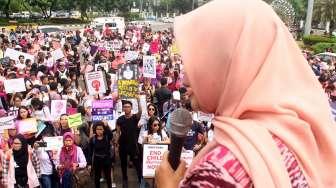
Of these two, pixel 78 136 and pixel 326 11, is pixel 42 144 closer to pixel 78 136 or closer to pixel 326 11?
pixel 78 136

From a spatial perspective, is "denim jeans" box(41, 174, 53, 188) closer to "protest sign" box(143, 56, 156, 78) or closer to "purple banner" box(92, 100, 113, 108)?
"purple banner" box(92, 100, 113, 108)

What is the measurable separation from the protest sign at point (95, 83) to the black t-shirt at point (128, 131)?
1.72m

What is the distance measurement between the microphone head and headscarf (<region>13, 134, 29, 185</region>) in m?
6.03

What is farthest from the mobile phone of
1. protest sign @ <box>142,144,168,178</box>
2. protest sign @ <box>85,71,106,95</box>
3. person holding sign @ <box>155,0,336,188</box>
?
person holding sign @ <box>155,0,336,188</box>

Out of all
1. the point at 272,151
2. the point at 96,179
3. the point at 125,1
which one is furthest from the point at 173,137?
the point at 125,1

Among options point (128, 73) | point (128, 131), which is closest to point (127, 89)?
point (128, 73)

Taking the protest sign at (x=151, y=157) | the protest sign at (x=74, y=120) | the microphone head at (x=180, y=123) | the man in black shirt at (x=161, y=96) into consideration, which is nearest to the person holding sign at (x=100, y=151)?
the protest sign at (x=74, y=120)

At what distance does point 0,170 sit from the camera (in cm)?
681

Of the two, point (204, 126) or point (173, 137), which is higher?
point (173, 137)

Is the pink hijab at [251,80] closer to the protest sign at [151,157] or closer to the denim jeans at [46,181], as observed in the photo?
the protest sign at [151,157]

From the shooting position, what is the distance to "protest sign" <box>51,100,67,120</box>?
899 centimetres

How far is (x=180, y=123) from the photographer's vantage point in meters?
1.56

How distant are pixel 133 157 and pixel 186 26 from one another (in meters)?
7.29

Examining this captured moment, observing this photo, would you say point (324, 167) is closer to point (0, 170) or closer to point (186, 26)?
point (186, 26)
